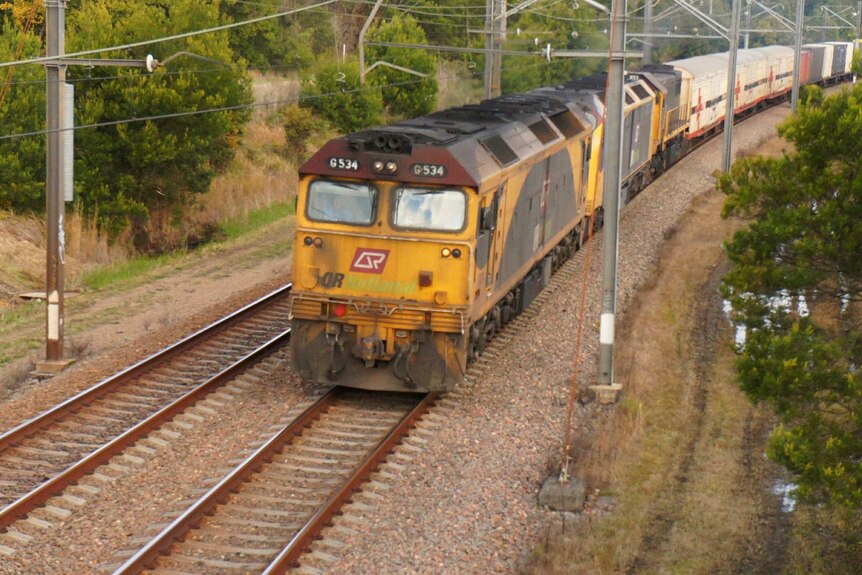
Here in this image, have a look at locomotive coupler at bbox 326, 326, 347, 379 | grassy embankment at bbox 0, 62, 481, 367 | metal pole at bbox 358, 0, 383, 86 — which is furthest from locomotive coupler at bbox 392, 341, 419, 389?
metal pole at bbox 358, 0, 383, 86

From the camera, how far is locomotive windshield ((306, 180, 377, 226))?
14.7m

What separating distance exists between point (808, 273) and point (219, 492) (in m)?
6.26

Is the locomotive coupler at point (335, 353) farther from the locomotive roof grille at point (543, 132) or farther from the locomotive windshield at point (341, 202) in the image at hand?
the locomotive roof grille at point (543, 132)

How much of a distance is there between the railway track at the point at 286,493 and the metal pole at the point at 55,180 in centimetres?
454

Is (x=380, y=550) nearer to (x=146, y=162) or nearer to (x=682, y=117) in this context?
(x=146, y=162)

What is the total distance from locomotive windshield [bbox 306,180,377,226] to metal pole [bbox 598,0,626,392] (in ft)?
11.5

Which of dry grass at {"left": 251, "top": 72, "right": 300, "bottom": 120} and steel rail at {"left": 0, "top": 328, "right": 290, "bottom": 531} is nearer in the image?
steel rail at {"left": 0, "top": 328, "right": 290, "bottom": 531}

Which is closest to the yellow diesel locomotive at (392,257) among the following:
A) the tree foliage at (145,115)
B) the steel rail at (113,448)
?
the steel rail at (113,448)

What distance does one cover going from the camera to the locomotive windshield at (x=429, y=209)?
1448cm

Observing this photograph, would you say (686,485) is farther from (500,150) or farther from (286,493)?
(500,150)

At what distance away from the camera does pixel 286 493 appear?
40.3 feet

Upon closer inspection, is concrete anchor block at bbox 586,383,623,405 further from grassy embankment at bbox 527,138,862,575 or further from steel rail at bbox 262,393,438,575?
steel rail at bbox 262,393,438,575

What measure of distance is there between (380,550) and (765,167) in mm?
5487

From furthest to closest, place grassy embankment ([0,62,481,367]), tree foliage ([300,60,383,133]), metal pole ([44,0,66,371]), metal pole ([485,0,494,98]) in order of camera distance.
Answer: tree foliage ([300,60,383,133]) < metal pole ([485,0,494,98]) < grassy embankment ([0,62,481,367]) < metal pole ([44,0,66,371])
